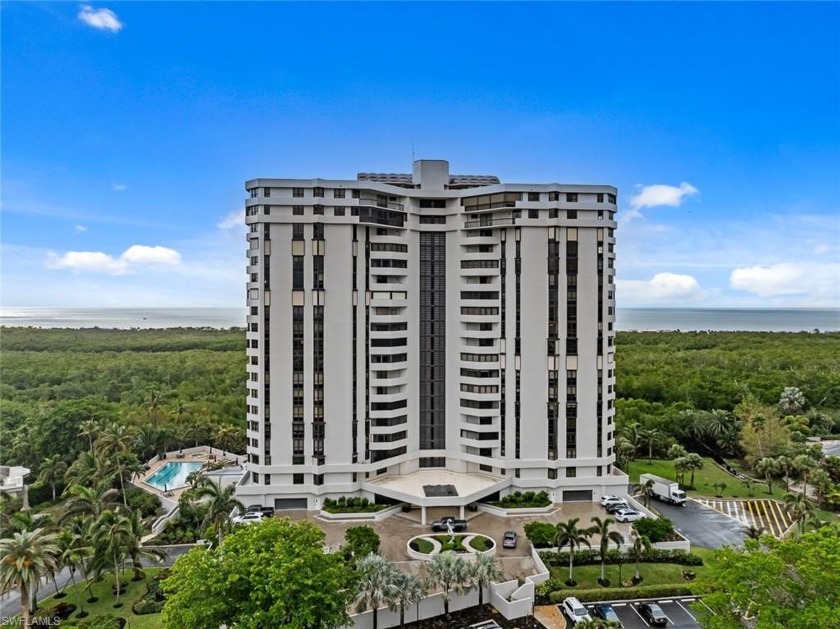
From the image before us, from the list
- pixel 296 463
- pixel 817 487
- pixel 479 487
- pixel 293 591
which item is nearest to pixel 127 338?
pixel 296 463

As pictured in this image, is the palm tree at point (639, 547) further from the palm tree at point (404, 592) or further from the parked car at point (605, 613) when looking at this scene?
the palm tree at point (404, 592)

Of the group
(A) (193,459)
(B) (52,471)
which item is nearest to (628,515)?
(A) (193,459)

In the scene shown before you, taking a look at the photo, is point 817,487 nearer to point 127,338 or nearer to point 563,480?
point 563,480

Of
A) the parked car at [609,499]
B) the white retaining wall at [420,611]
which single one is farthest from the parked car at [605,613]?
the parked car at [609,499]

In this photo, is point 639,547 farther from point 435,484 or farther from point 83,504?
point 83,504

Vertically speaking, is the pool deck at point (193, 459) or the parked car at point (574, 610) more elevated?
the pool deck at point (193, 459)

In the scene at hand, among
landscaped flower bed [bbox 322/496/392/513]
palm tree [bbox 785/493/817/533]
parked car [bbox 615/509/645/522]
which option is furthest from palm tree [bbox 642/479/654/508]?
landscaped flower bed [bbox 322/496/392/513]

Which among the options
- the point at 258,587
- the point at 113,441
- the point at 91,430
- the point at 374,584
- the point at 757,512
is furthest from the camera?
the point at 91,430
